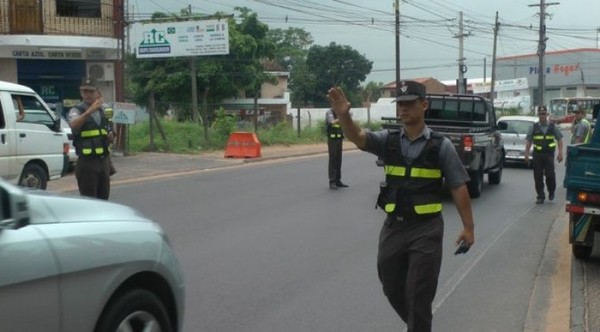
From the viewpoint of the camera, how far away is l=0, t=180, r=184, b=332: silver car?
→ 301cm

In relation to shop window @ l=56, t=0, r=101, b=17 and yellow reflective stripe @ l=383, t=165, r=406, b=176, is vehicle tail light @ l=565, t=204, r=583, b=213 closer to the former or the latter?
yellow reflective stripe @ l=383, t=165, r=406, b=176

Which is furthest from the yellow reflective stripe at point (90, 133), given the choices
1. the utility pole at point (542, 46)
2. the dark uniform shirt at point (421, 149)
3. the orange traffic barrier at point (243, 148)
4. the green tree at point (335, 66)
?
the green tree at point (335, 66)

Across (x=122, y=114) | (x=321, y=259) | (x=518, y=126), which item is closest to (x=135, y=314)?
(x=321, y=259)

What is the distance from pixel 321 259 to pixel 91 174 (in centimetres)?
290

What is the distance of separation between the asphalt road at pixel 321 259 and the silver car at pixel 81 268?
173 centimetres

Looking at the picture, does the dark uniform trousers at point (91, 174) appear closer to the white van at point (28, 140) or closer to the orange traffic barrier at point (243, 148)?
the white van at point (28, 140)

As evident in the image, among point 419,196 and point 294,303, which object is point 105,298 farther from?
point 294,303

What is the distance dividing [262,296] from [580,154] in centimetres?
393

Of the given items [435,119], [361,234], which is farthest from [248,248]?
[435,119]

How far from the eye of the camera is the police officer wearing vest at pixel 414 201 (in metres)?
4.41

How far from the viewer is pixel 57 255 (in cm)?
319

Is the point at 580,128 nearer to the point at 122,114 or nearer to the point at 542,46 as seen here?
the point at 122,114

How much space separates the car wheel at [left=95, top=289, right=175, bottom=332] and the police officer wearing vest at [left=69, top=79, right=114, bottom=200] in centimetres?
464

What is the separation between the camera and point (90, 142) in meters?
8.34
